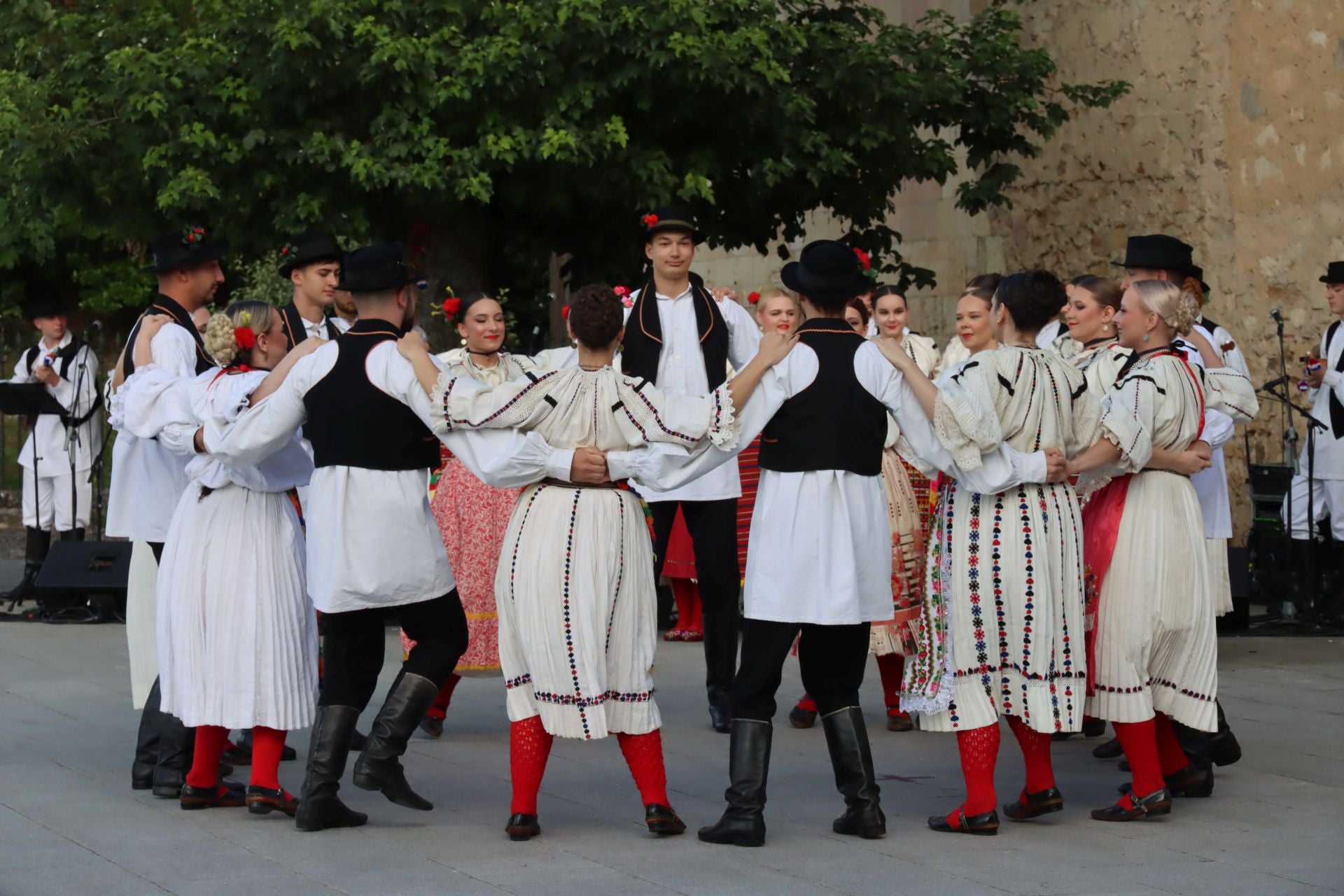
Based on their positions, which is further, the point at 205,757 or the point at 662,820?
the point at 205,757

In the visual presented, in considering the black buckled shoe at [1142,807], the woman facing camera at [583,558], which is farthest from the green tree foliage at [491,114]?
the black buckled shoe at [1142,807]

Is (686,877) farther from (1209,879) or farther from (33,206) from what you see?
(33,206)

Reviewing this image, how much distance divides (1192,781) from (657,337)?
278cm

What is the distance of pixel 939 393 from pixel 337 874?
222 centimetres

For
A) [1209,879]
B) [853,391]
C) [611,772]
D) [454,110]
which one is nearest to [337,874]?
[611,772]

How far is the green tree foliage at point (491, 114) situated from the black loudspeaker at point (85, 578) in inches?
87.1

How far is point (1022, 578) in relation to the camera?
5.48 m

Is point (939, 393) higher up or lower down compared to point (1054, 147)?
lower down

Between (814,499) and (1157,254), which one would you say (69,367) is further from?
(814,499)

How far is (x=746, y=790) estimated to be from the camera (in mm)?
5395

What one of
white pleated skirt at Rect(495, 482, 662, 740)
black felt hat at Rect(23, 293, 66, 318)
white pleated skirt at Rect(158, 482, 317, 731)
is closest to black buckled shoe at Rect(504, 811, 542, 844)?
white pleated skirt at Rect(495, 482, 662, 740)

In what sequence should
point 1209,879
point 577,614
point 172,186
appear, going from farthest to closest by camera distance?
point 172,186, point 577,614, point 1209,879

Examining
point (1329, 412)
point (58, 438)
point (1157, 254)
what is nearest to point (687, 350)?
point (1157, 254)

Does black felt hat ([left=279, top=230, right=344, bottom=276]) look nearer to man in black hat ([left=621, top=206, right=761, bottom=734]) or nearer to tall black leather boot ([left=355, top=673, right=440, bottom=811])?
man in black hat ([left=621, top=206, right=761, bottom=734])
